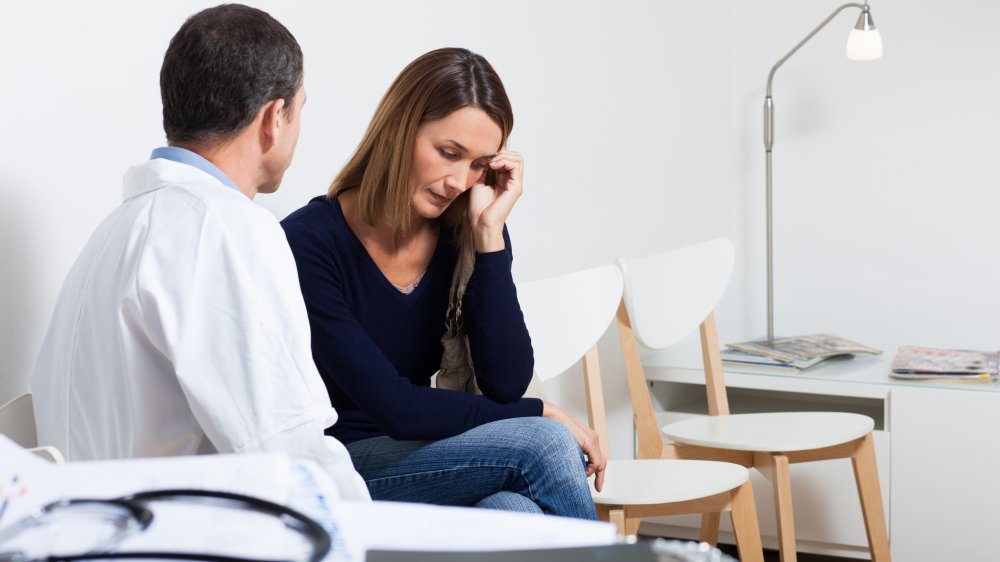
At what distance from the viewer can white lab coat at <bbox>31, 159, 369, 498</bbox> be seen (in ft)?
3.06

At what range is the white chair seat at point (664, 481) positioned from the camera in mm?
1783

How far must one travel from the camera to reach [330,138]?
1.77m

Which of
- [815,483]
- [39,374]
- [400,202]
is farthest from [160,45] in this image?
[815,483]

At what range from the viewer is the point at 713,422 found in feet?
7.72

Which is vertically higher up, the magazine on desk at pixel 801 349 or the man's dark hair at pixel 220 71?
the man's dark hair at pixel 220 71

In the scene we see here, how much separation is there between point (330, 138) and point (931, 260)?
2.11m

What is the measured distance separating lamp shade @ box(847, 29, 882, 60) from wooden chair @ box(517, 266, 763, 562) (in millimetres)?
1089

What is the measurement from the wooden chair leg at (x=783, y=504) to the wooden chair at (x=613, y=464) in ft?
0.53

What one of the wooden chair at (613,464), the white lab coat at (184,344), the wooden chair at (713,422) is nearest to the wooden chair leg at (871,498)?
the wooden chair at (713,422)

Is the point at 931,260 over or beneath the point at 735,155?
beneath

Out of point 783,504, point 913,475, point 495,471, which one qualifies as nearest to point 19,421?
point 495,471

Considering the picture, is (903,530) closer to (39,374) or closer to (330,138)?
(330,138)

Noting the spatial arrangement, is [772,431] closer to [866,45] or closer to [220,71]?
[866,45]

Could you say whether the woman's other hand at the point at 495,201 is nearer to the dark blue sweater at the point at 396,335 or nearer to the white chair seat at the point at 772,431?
the dark blue sweater at the point at 396,335
